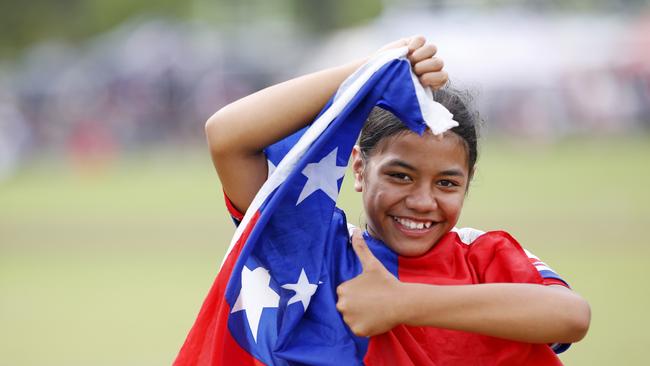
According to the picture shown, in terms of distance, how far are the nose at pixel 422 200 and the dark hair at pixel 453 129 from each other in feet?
0.54

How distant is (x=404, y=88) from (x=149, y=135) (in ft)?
112

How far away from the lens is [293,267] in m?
2.61

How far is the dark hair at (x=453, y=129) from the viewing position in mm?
2785

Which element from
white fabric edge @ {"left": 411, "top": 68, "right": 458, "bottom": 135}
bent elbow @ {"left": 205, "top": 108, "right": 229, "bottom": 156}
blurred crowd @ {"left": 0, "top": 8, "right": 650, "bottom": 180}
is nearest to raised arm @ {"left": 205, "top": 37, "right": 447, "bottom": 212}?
bent elbow @ {"left": 205, "top": 108, "right": 229, "bottom": 156}

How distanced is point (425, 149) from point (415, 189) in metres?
0.10

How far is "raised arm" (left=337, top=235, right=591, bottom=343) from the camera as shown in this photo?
8.13 feet

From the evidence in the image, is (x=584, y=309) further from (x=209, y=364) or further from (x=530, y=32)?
(x=530, y=32)

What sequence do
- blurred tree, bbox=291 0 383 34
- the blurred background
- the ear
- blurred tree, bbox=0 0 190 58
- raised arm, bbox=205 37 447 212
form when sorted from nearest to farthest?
raised arm, bbox=205 37 447 212 < the ear < the blurred background < blurred tree, bbox=0 0 190 58 < blurred tree, bbox=291 0 383 34

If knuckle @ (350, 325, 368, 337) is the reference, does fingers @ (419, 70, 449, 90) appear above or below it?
above

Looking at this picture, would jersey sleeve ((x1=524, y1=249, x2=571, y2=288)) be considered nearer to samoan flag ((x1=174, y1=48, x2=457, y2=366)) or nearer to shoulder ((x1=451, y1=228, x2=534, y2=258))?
shoulder ((x1=451, y1=228, x2=534, y2=258))

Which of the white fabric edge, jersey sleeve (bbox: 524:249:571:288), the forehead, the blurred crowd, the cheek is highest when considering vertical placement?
the blurred crowd

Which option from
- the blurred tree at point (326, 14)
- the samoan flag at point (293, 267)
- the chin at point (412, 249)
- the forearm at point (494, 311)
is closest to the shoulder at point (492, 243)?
the chin at point (412, 249)

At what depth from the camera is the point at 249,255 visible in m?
2.62

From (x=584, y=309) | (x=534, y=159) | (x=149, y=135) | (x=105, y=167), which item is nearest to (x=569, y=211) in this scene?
(x=534, y=159)
